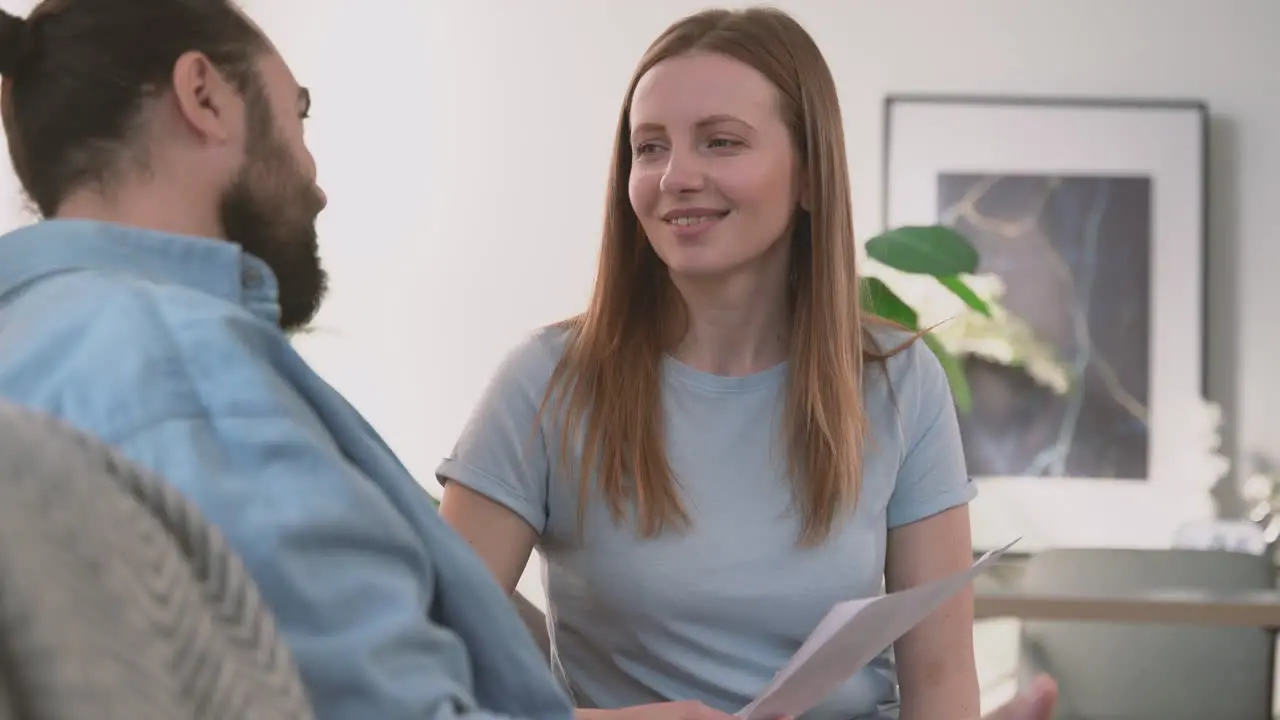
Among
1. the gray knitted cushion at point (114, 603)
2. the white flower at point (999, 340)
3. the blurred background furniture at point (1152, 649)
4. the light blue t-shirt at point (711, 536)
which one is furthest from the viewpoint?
the white flower at point (999, 340)

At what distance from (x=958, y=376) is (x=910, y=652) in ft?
3.90

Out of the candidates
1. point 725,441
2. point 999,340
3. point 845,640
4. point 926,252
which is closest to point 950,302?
point 999,340

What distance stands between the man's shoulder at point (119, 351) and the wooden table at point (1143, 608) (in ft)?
5.14

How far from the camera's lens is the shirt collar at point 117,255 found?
0.85 meters

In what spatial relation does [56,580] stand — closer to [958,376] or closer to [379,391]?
[958,376]

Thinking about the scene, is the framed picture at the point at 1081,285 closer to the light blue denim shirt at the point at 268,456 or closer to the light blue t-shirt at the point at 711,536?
the light blue t-shirt at the point at 711,536

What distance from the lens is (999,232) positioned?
369cm

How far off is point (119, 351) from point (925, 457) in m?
0.93

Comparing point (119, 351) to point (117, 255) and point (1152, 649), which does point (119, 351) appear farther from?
point (1152, 649)

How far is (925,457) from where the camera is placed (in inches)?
58.2

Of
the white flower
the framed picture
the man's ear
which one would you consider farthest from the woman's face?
the framed picture

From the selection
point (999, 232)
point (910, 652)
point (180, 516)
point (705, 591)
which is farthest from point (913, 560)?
point (999, 232)

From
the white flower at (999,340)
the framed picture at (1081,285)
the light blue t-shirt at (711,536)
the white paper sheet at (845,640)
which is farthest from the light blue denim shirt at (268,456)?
the framed picture at (1081,285)

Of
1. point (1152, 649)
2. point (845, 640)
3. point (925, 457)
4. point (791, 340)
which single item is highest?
point (791, 340)
